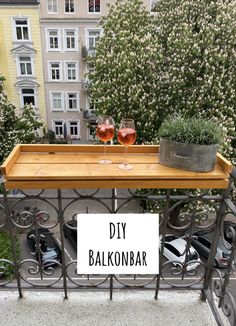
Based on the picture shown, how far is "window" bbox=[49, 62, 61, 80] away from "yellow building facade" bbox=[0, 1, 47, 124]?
434 millimetres

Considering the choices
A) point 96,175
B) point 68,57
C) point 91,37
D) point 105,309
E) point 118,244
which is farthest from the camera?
point 68,57

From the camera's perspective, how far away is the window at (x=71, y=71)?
42.5ft

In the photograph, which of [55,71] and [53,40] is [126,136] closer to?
[53,40]

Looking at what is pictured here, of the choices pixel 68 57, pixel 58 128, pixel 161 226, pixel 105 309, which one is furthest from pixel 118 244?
pixel 58 128

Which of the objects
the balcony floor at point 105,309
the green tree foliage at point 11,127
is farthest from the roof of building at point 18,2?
the balcony floor at point 105,309

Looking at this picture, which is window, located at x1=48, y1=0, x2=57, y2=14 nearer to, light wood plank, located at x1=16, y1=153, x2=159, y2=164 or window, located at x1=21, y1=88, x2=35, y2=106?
window, located at x1=21, y1=88, x2=35, y2=106

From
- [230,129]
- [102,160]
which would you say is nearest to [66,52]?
[230,129]

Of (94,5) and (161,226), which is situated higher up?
(94,5)

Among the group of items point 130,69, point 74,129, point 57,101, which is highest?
point 130,69

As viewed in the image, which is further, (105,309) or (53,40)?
(53,40)

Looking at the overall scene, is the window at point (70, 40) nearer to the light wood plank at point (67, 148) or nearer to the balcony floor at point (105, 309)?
the light wood plank at point (67, 148)

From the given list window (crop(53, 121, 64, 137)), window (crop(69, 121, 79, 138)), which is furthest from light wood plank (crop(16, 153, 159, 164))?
window (crop(53, 121, 64, 137))

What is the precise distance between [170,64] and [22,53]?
8.14 metres

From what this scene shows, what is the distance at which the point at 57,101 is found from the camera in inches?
543
